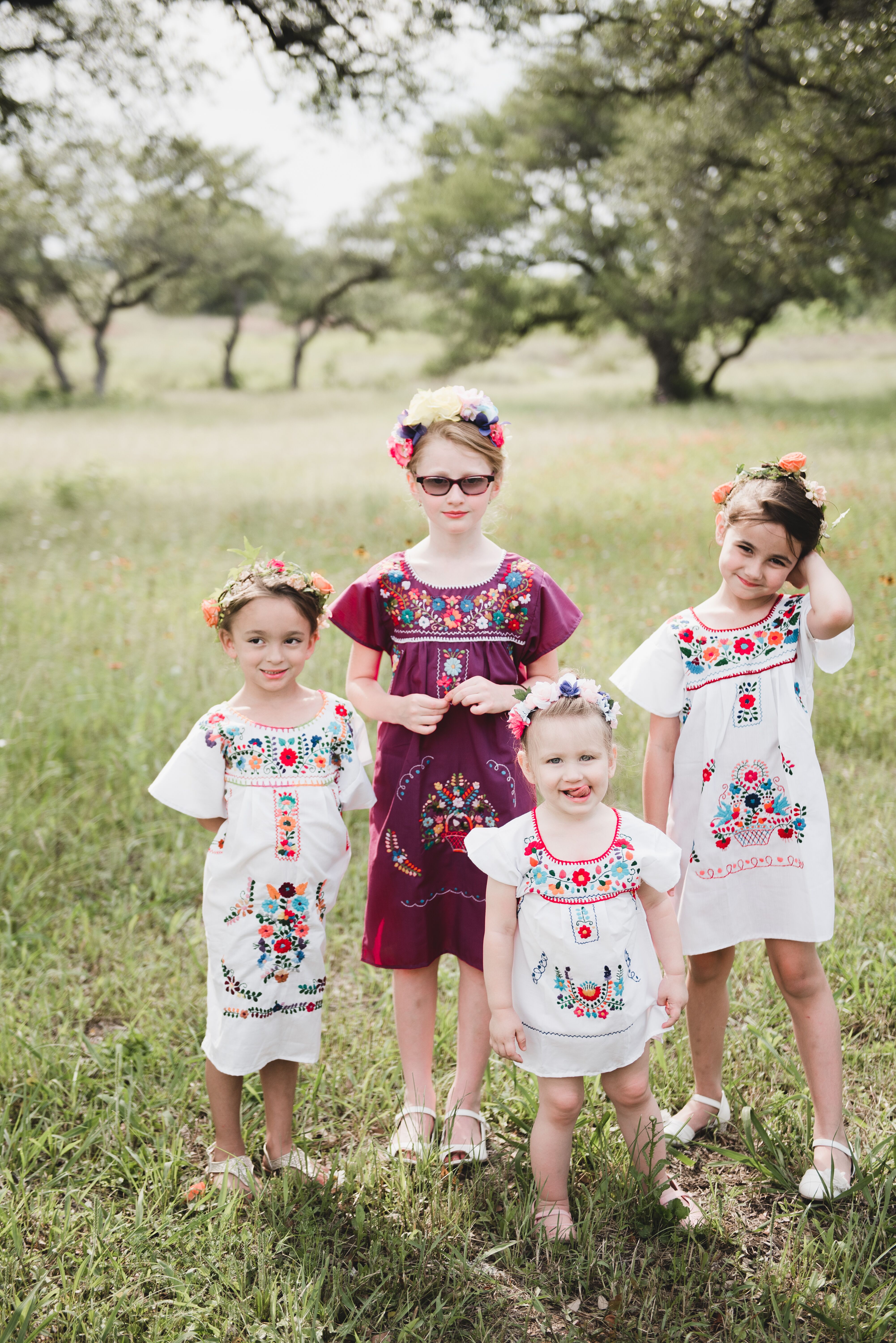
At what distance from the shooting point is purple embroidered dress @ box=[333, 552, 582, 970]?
2.77 m

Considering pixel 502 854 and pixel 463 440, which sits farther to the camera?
pixel 463 440

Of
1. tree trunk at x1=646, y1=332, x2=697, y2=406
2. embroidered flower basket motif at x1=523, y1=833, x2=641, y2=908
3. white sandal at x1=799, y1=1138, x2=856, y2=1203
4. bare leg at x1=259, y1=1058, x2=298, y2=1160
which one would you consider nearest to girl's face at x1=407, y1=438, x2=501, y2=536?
embroidered flower basket motif at x1=523, y1=833, x2=641, y2=908

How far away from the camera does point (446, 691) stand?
276 centimetres

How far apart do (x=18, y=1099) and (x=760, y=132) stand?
15.1 meters

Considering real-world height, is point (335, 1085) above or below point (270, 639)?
below

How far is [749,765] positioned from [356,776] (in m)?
1.06

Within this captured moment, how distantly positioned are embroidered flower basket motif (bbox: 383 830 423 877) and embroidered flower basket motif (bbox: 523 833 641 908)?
1.83ft

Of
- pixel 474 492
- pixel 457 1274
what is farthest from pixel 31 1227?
pixel 474 492

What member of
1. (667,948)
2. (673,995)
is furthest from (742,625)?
(673,995)

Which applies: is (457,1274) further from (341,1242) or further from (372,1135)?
(372,1135)

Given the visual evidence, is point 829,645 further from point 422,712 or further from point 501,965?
point 501,965

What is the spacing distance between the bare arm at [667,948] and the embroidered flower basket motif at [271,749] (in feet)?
2.93

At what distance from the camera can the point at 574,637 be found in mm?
6160

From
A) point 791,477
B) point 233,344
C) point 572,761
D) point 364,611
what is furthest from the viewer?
point 233,344
